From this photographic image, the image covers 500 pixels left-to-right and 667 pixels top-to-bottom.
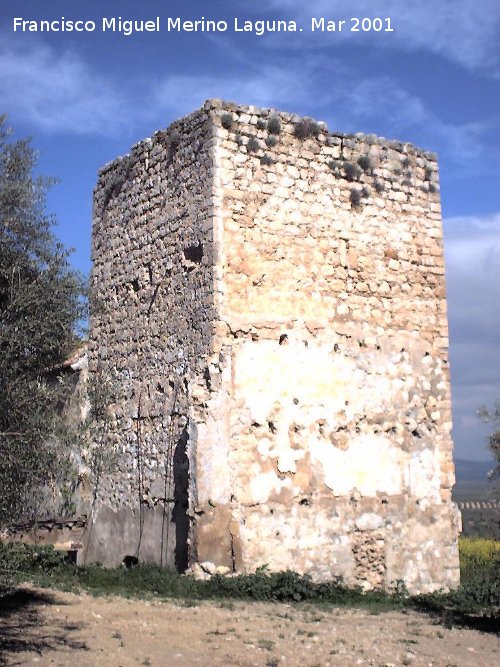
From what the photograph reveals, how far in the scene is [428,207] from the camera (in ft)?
39.9

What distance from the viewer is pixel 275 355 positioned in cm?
1029

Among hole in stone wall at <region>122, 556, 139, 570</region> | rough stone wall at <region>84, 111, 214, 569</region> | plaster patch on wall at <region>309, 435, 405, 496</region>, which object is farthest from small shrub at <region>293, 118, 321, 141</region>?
hole in stone wall at <region>122, 556, 139, 570</region>

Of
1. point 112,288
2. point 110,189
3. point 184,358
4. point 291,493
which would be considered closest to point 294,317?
point 184,358

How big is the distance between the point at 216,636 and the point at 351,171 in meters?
6.71

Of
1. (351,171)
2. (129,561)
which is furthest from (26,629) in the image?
(351,171)

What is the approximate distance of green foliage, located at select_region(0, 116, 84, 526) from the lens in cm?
645

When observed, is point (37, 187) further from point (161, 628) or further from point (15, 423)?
point (161, 628)

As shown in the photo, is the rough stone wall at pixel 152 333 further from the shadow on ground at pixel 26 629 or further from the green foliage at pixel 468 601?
the green foliage at pixel 468 601

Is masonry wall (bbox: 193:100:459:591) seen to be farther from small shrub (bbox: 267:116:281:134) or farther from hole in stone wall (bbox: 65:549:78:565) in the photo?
hole in stone wall (bbox: 65:549:78:565)

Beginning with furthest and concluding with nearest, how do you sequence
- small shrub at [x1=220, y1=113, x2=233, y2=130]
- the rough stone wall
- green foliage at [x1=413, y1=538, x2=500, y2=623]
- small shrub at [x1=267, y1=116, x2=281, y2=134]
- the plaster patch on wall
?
1. small shrub at [x1=267, y1=116, x2=281, y2=134]
2. the plaster patch on wall
3. small shrub at [x1=220, y1=113, x2=233, y2=130]
4. the rough stone wall
5. green foliage at [x1=413, y1=538, x2=500, y2=623]

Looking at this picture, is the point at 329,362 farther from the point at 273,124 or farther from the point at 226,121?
the point at 226,121

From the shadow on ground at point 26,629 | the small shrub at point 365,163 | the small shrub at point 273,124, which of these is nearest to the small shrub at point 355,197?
the small shrub at point 365,163

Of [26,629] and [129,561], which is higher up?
[129,561]

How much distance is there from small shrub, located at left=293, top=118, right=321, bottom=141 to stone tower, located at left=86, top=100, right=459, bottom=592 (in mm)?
41
